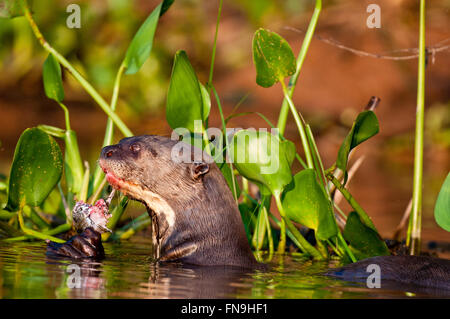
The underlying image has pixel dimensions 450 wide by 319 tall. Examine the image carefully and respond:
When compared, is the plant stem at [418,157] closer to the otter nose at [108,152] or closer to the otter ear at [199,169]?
the otter ear at [199,169]

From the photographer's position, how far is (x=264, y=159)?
338cm

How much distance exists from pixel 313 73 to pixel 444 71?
6.45ft

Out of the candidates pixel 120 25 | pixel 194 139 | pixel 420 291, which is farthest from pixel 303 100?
pixel 420 291

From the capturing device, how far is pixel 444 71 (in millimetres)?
11531

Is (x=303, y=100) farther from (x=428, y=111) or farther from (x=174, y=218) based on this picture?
(x=174, y=218)

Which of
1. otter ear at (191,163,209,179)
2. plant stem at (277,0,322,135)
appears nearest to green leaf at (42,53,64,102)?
otter ear at (191,163,209,179)

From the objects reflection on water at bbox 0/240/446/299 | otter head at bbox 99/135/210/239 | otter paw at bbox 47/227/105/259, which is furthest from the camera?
otter head at bbox 99/135/210/239

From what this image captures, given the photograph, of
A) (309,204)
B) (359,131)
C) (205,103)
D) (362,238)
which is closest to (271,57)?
(205,103)

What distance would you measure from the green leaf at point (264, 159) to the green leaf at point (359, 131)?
0.25m

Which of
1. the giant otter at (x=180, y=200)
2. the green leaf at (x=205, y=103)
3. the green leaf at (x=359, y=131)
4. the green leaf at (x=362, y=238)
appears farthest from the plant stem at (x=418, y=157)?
the green leaf at (x=205, y=103)

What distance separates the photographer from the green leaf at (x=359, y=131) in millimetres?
3336

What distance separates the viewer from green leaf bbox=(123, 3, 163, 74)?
3.88m

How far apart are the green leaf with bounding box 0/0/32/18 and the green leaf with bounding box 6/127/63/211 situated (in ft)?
2.29

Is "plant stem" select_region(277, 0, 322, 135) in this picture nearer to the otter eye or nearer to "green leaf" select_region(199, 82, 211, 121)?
"green leaf" select_region(199, 82, 211, 121)
